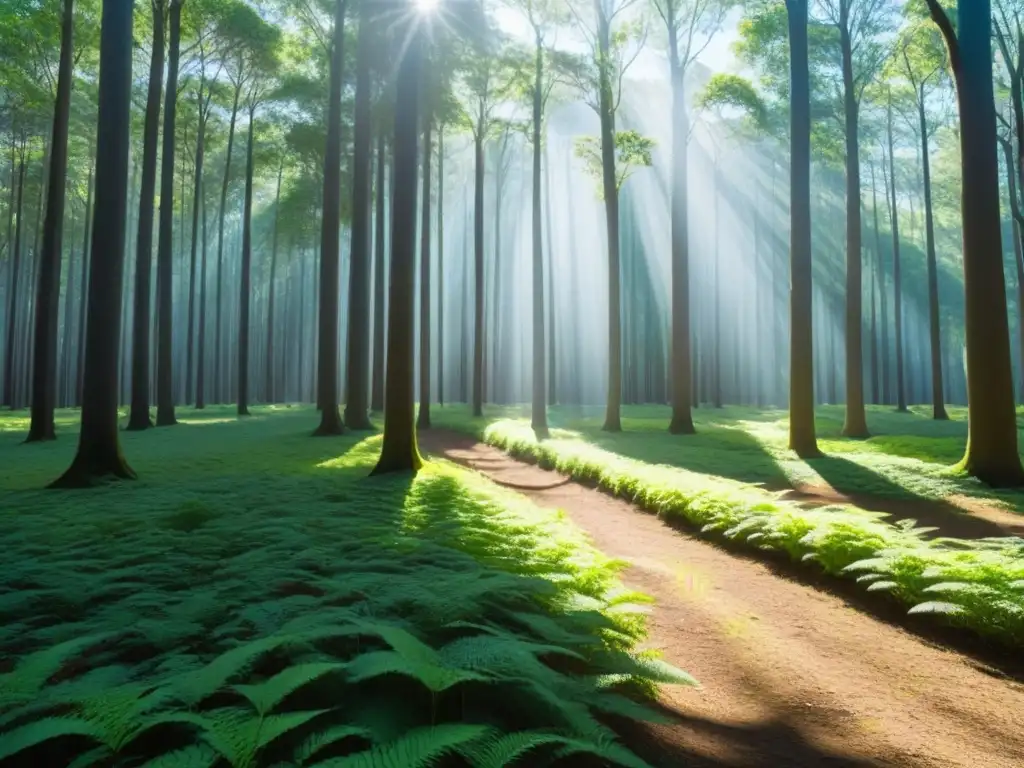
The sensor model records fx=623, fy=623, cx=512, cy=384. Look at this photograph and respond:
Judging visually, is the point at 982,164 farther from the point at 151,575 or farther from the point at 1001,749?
the point at 151,575

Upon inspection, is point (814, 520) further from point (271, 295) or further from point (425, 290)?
point (271, 295)

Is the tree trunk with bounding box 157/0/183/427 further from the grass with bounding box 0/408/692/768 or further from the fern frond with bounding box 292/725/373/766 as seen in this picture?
the fern frond with bounding box 292/725/373/766

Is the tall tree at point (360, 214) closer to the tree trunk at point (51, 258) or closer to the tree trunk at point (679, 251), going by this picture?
the tree trunk at point (51, 258)

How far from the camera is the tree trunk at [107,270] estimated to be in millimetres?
8102

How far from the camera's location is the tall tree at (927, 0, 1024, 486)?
8648mm

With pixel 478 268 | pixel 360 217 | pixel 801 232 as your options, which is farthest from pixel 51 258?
pixel 801 232

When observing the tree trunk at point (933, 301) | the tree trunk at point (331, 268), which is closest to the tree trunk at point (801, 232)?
the tree trunk at point (331, 268)

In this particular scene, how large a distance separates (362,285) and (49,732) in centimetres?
1497

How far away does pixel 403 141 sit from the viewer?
934cm

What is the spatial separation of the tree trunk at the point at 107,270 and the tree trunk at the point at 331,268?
276 inches

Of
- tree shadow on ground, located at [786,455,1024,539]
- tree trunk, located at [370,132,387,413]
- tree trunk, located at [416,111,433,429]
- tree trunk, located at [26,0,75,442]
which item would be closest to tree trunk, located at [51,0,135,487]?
tree trunk, located at [26,0,75,442]

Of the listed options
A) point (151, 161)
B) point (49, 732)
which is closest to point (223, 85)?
point (151, 161)

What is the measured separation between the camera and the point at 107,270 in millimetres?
8180

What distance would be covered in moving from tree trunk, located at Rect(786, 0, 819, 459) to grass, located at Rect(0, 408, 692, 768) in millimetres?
7852
